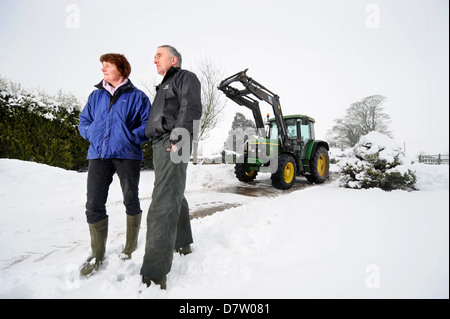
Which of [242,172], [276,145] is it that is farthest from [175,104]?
[242,172]

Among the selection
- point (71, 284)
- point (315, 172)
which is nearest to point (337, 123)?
point (315, 172)

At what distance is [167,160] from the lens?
1.49m

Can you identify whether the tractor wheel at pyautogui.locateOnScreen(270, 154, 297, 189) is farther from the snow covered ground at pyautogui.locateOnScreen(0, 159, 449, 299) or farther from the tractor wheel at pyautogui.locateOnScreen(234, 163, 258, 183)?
the snow covered ground at pyautogui.locateOnScreen(0, 159, 449, 299)

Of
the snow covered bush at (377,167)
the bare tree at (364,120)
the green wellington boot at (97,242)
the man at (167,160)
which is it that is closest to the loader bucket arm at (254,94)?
the snow covered bush at (377,167)

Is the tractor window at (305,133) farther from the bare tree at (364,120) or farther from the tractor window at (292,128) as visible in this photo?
the bare tree at (364,120)

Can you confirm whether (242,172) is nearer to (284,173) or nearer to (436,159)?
(284,173)

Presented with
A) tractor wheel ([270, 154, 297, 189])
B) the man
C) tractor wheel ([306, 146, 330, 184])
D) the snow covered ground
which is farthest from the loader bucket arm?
the man

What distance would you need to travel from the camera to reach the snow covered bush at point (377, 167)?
4289mm

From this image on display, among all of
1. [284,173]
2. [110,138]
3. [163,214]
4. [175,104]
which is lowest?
[284,173]

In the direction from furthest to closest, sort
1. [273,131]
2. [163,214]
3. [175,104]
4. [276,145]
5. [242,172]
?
[273,131] → [242,172] → [276,145] → [175,104] → [163,214]

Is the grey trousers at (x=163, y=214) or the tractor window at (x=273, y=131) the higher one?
the tractor window at (x=273, y=131)

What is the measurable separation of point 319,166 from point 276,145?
2.25m

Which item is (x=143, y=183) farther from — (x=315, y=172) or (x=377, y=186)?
(x=377, y=186)

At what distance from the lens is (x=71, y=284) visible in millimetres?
1520
